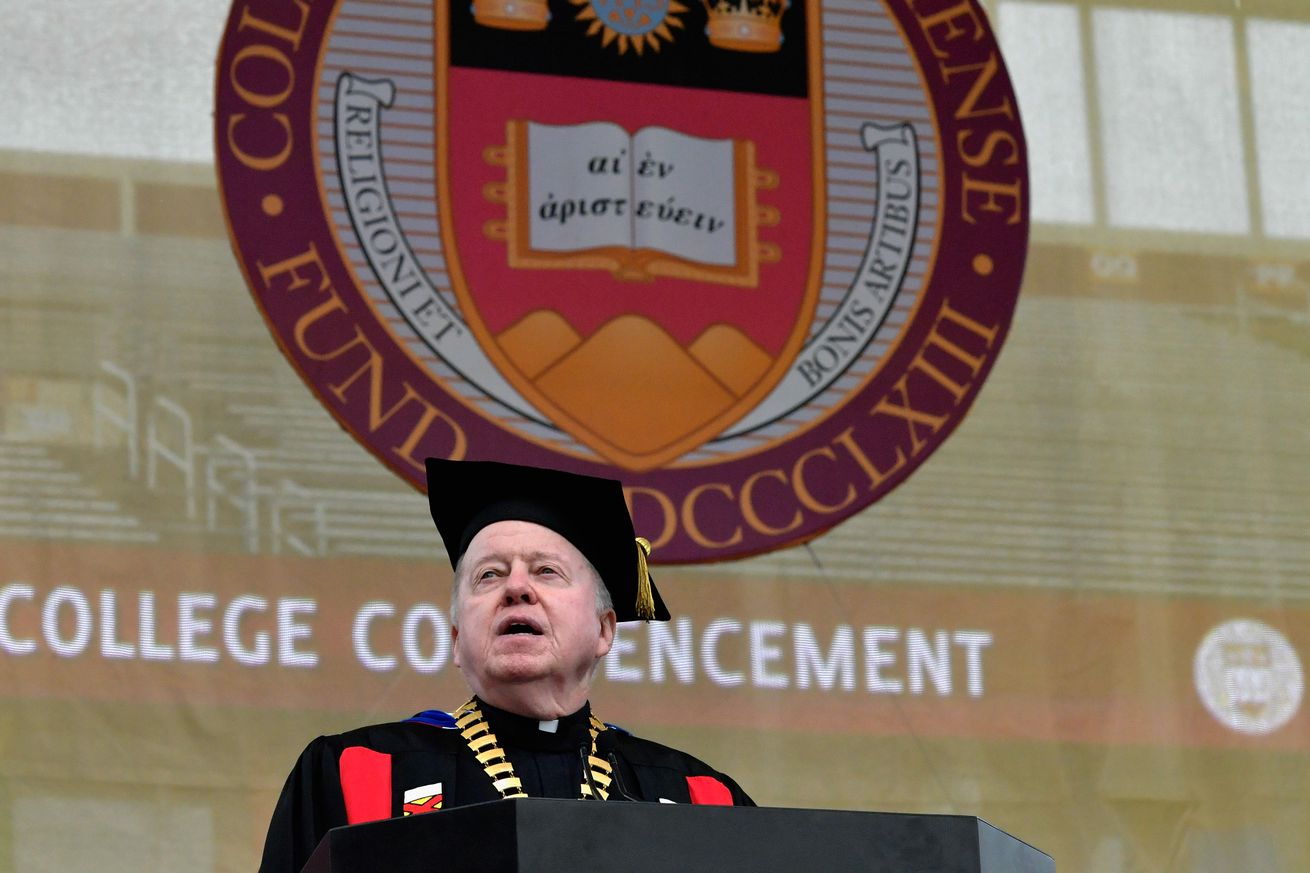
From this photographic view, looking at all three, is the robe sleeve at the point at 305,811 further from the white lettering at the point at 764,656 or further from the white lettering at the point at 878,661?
the white lettering at the point at 878,661

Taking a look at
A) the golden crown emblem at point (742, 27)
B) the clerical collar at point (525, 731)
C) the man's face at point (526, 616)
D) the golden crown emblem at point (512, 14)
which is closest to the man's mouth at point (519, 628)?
the man's face at point (526, 616)

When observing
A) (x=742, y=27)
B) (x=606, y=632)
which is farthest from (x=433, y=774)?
(x=742, y=27)

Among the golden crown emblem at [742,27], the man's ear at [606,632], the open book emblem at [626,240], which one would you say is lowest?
the man's ear at [606,632]

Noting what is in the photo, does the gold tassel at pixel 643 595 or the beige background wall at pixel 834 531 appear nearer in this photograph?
the gold tassel at pixel 643 595

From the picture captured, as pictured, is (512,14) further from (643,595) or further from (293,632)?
(643,595)

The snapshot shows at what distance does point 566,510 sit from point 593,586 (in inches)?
4.1

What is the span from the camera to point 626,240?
4.78 metres

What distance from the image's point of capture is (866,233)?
4.92m

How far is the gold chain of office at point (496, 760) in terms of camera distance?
301 cm

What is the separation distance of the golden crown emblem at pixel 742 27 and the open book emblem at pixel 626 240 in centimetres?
8

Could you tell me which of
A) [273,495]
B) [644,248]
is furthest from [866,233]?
[273,495]

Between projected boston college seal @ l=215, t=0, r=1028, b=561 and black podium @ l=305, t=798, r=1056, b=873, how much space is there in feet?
7.65

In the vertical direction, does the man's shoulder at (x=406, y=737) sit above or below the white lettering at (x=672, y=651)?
below

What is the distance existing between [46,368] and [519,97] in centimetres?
103
